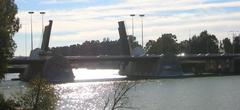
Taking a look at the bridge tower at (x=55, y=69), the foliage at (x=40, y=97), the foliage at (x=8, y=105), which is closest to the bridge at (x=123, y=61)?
the bridge tower at (x=55, y=69)

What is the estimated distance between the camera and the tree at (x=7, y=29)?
3956cm

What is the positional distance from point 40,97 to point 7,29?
437 inches

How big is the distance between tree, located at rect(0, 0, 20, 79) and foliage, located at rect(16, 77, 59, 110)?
9495 millimetres

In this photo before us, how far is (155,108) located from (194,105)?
236 inches

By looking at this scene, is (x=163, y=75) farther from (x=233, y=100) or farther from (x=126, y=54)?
(x=233, y=100)

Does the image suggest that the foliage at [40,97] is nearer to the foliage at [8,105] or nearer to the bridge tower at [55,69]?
the foliage at [8,105]

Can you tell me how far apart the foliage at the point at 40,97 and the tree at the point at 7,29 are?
9.49 meters

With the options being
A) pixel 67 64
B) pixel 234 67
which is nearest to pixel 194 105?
pixel 67 64

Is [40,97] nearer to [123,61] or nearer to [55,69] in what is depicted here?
[55,69]

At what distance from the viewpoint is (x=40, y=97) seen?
101 feet

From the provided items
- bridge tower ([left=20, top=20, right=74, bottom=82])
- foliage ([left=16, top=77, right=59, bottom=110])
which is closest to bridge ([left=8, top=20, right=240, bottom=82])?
bridge tower ([left=20, top=20, right=74, bottom=82])

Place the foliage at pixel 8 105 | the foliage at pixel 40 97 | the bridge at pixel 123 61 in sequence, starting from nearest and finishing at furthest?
the foliage at pixel 40 97
the foliage at pixel 8 105
the bridge at pixel 123 61

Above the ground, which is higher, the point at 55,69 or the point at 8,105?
the point at 8,105

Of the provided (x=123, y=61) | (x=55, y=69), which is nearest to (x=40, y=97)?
(x=55, y=69)
